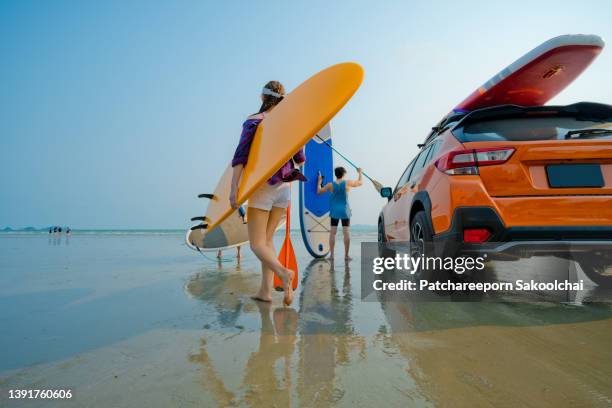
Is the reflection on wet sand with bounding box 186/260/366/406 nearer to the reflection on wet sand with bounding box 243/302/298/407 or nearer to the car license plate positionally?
the reflection on wet sand with bounding box 243/302/298/407

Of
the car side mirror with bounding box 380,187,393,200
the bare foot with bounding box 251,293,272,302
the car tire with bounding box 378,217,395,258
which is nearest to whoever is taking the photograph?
the bare foot with bounding box 251,293,272,302

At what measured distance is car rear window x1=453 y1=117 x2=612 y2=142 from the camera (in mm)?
2549

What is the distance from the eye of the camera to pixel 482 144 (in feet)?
8.54

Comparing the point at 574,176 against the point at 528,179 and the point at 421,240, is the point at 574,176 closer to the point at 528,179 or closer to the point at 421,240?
the point at 528,179

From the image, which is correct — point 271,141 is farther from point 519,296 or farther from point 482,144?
point 519,296

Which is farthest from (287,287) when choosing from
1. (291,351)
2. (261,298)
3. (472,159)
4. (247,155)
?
(472,159)

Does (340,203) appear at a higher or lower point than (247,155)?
lower

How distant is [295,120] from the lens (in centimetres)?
296

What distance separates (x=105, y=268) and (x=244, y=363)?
487cm

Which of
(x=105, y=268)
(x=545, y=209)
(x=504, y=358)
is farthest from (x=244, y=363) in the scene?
A: (x=105, y=268)

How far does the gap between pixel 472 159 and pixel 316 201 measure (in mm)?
5521

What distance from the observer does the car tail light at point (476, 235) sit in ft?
8.05

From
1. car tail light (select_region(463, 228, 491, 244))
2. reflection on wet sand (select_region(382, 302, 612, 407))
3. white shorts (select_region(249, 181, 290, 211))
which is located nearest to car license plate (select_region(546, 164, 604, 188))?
car tail light (select_region(463, 228, 491, 244))

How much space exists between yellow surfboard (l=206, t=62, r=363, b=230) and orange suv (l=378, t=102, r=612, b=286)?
0.98 metres
